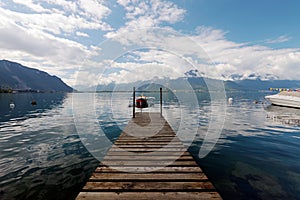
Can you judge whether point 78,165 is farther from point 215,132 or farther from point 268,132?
point 268,132

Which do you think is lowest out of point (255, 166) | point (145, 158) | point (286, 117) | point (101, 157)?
point (101, 157)

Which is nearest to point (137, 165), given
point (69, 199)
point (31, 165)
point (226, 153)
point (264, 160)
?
point (69, 199)

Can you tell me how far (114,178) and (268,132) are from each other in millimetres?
20444

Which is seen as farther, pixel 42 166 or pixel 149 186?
pixel 42 166

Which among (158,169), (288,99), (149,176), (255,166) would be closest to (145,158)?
(158,169)

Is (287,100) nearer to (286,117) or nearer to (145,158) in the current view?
(286,117)

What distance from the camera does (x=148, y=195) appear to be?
5141 millimetres

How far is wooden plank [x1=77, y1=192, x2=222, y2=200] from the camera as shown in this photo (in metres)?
4.97

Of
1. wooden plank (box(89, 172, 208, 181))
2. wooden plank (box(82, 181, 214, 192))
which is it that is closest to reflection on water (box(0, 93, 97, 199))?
wooden plank (box(89, 172, 208, 181))

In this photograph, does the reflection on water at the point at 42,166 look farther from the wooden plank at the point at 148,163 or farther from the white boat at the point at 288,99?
the white boat at the point at 288,99

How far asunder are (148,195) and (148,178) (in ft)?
3.26

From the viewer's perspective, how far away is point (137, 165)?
720 centimetres

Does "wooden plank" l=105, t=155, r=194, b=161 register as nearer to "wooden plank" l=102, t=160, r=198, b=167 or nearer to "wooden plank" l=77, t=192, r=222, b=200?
"wooden plank" l=102, t=160, r=198, b=167

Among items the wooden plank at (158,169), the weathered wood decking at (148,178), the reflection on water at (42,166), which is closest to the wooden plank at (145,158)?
the weathered wood decking at (148,178)
